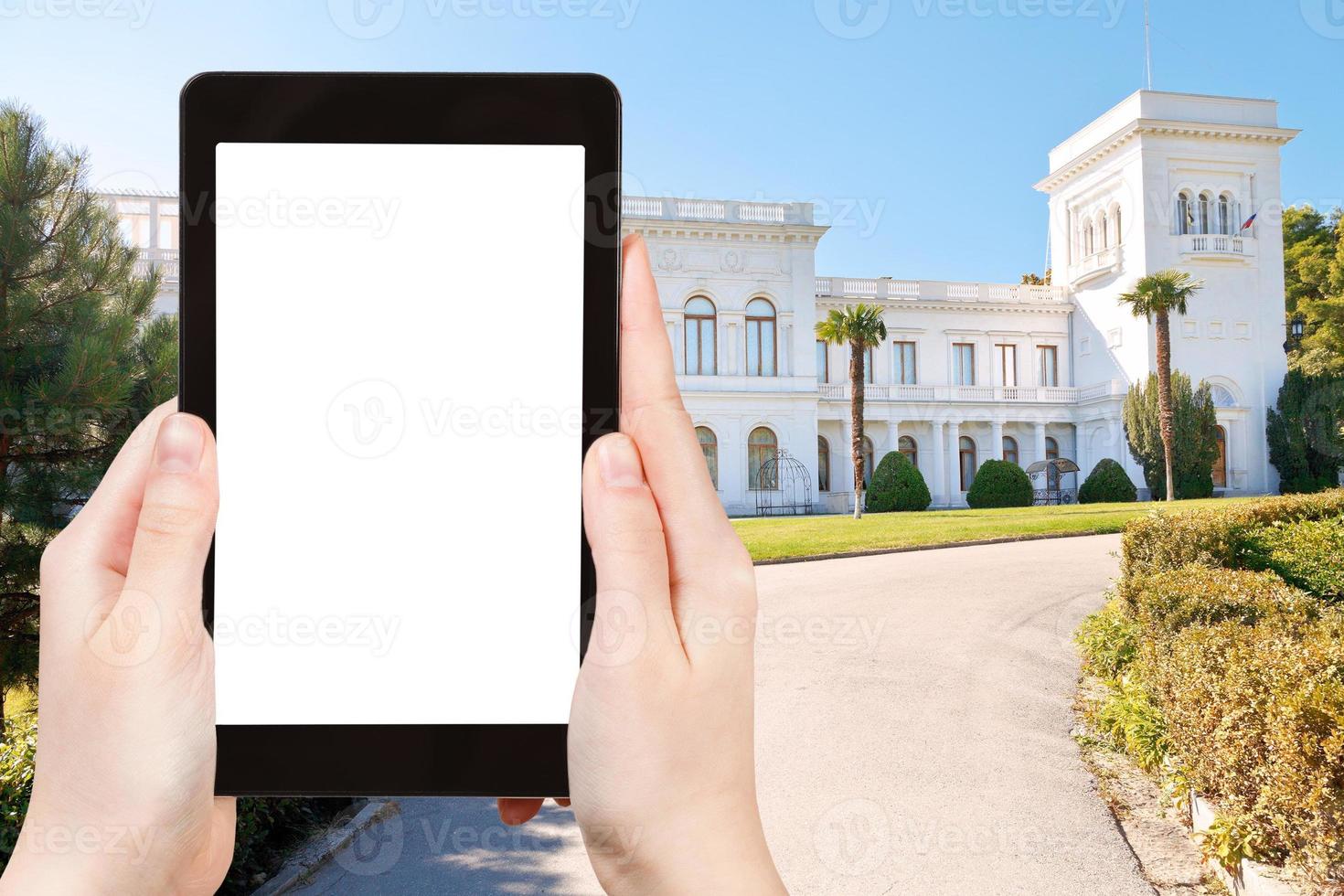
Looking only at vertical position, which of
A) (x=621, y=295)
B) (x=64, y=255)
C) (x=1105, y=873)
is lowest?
(x=1105, y=873)

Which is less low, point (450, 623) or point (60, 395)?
point (60, 395)

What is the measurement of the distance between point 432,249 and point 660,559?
0.49 meters

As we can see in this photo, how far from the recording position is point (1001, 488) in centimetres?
3091

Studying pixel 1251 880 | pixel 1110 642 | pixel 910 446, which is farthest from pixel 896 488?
pixel 1251 880

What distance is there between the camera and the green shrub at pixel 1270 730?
3133 mm

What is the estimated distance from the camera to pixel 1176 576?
6.45 meters

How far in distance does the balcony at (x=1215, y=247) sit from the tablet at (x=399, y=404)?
143 feet

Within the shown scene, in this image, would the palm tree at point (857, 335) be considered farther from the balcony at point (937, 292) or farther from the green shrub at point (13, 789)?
the green shrub at point (13, 789)

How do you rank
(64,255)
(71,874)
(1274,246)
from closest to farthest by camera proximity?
(71,874), (64,255), (1274,246)

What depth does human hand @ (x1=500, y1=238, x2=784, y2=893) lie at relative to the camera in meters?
1.01

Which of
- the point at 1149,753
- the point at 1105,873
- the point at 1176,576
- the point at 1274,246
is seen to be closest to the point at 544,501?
the point at 1105,873

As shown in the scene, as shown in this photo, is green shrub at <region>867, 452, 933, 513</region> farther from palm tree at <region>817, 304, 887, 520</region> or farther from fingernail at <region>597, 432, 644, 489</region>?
fingernail at <region>597, 432, 644, 489</region>

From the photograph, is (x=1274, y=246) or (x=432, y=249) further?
(x=1274, y=246)

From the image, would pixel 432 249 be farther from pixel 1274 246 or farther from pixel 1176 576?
pixel 1274 246
